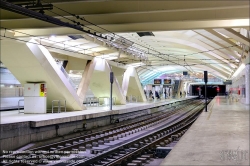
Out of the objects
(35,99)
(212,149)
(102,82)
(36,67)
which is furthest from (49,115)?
(102,82)

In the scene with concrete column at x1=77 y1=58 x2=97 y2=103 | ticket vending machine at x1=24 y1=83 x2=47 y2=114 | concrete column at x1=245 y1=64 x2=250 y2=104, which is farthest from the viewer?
concrete column at x1=245 y1=64 x2=250 y2=104

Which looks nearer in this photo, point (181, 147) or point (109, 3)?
point (181, 147)

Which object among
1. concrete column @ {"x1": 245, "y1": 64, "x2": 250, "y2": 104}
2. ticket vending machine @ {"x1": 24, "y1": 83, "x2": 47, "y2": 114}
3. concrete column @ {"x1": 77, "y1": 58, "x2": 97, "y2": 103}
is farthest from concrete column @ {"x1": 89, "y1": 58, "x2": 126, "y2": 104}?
concrete column @ {"x1": 245, "y1": 64, "x2": 250, "y2": 104}

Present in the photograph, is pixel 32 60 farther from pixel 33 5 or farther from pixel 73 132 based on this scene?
pixel 33 5

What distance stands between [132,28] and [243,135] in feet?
17.9

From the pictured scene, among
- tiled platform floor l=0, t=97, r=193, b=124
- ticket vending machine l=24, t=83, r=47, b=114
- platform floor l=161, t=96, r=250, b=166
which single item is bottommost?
platform floor l=161, t=96, r=250, b=166

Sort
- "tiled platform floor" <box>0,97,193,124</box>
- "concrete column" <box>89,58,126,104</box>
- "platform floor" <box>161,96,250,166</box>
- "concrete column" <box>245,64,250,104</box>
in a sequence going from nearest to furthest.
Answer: "platform floor" <box>161,96,250,166</box>, "tiled platform floor" <box>0,97,193,124</box>, "concrete column" <box>245,64,250,104</box>, "concrete column" <box>89,58,126,104</box>

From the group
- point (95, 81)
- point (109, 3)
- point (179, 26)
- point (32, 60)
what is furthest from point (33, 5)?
point (95, 81)

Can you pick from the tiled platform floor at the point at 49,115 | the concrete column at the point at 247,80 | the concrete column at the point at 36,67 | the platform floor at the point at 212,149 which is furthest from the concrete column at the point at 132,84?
the platform floor at the point at 212,149

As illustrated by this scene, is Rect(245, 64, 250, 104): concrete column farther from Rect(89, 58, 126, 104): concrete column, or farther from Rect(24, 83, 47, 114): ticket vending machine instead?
Rect(24, 83, 47, 114): ticket vending machine

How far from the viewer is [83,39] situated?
15.2 m

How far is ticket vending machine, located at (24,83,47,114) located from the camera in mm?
13930

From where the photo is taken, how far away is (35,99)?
46.1ft

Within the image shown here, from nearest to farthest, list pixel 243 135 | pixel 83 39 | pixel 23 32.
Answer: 1. pixel 243 135
2. pixel 23 32
3. pixel 83 39
